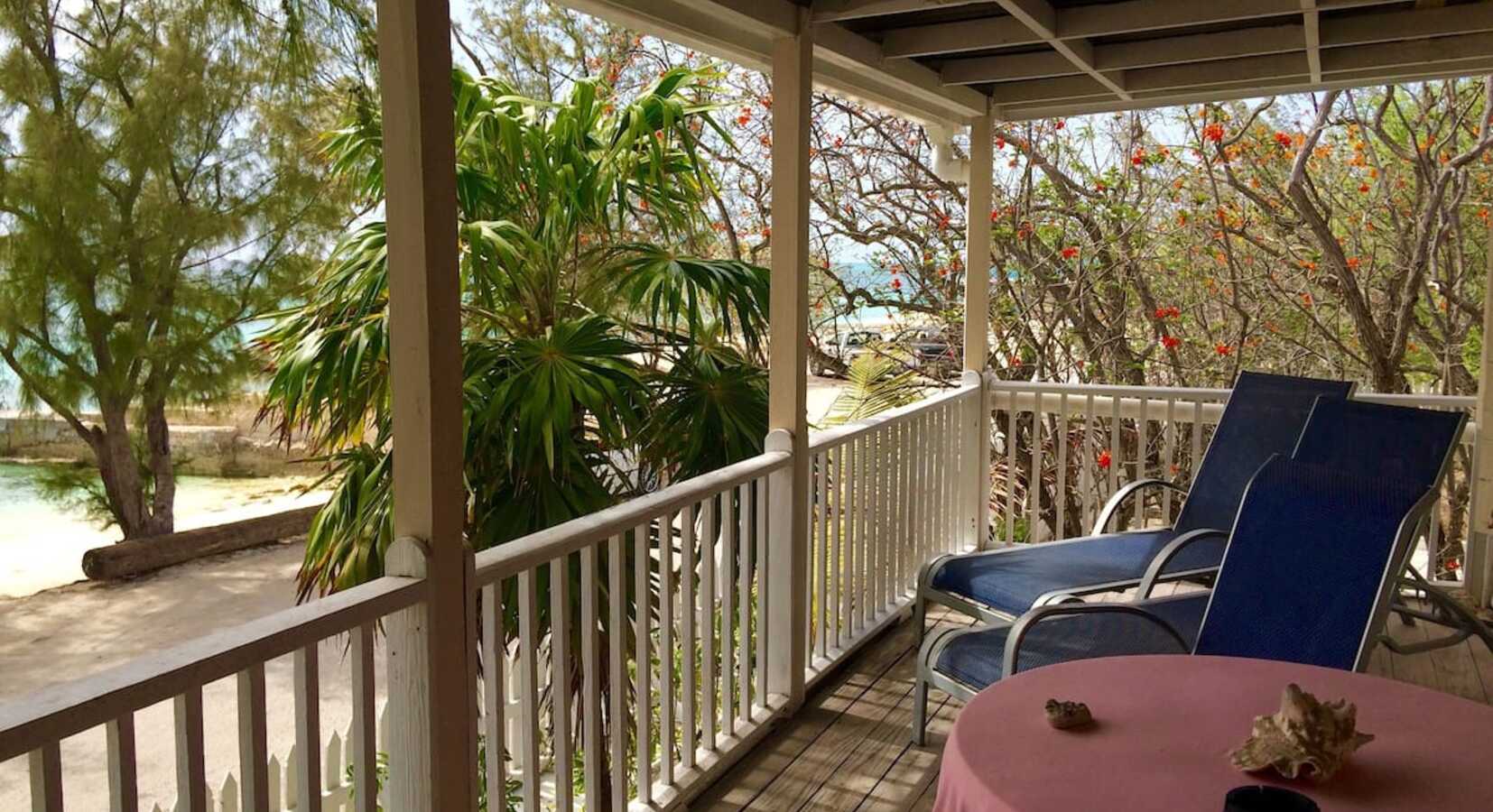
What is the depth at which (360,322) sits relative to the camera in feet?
11.5

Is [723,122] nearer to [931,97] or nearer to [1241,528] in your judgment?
[931,97]

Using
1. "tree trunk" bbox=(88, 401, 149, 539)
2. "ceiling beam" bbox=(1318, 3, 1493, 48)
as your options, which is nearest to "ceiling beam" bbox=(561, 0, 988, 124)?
"ceiling beam" bbox=(1318, 3, 1493, 48)

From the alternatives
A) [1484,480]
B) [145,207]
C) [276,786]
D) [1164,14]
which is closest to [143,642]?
[145,207]

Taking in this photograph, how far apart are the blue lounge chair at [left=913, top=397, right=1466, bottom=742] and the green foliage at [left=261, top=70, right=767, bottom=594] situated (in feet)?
4.08

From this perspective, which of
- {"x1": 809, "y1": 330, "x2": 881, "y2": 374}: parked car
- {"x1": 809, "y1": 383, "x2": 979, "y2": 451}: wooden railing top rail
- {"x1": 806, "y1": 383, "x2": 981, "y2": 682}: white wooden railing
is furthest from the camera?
{"x1": 809, "y1": 330, "x2": 881, "y2": 374}: parked car

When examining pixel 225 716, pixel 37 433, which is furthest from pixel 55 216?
pixel 225 716

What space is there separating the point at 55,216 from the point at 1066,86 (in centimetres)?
494

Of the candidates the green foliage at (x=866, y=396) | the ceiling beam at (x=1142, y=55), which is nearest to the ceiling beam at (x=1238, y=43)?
the ceiling beam at (x=1142, y=55)

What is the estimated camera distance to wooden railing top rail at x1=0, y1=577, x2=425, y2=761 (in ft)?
4.33

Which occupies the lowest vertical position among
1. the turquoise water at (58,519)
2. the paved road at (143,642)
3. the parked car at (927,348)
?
the paved road at (143,642)

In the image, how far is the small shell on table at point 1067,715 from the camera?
5.74ft

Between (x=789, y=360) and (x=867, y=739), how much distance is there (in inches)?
48.1

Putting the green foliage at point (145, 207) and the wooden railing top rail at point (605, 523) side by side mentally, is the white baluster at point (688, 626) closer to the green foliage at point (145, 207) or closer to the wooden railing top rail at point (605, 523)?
the wooden railing top rail at point (605, 523)

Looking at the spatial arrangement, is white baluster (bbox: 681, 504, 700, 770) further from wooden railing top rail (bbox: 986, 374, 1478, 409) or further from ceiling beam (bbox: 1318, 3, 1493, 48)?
ceiling beam (bbox: 1318, 3, 1493, 48)
